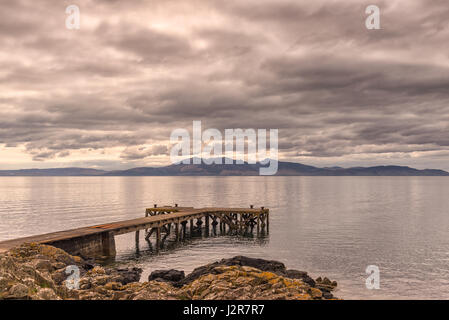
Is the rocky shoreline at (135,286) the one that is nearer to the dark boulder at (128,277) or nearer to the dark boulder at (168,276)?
the dark boulder at (128,277)

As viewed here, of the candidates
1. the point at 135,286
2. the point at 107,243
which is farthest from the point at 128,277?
the point at 107,243

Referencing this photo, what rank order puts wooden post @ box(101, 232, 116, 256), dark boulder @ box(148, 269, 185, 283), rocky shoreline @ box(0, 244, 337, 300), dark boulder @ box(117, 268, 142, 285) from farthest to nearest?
wooden post @ box(101, 232, 116, 256) < dark boulder @ box(148, 269, 185, 283) < dark boulder @ box(117, 268, 142, 285) < rocky shoreline @ box(0, 244, 337, 300)

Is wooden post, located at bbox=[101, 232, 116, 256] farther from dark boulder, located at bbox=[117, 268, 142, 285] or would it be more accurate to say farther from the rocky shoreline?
the rocky shoreline

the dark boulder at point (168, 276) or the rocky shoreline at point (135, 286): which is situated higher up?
the rocky shoreline at point (135, 286)

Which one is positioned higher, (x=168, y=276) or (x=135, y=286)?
(x=135, y=286)

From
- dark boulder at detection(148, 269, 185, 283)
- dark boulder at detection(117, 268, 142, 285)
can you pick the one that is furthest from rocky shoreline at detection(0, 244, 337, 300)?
dark boulder at detection(148, 269, 185, 283)

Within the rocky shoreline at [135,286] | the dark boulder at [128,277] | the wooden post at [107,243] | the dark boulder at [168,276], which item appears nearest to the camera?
the rocky shoreline at [135,286]

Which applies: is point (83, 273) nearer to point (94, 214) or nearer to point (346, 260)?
point (346, 260)

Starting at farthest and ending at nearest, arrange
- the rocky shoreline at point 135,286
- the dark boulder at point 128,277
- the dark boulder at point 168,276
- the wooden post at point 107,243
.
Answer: the wooden post at point 107,243 → the dark boulder at point 168,276 → the dark boulder at point 128,277 → the rocky shoreline at point 135,286

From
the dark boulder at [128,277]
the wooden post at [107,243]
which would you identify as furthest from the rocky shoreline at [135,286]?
the wooden post at [107,243]

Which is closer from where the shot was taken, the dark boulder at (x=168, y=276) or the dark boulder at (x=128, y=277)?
the dark boulder at (x=128, y=277)

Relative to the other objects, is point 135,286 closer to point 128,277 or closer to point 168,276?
point 128,277
